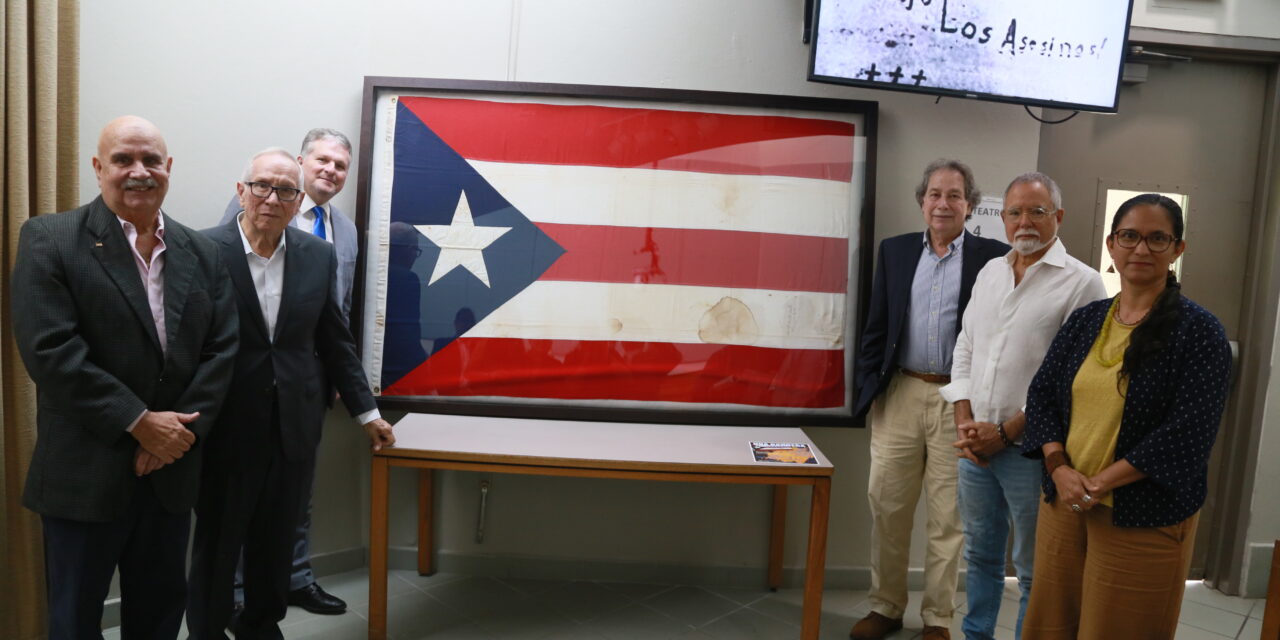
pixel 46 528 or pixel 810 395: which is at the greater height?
pixel 810 395

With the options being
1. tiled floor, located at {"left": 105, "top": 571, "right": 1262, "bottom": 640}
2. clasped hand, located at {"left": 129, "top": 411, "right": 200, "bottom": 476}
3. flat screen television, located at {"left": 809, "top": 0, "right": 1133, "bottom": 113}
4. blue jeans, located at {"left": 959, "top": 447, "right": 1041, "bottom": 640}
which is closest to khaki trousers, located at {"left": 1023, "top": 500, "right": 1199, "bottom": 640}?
blue jeans, located at {"left": 959, "top": 447, "right": 1041, "bottom": 640}

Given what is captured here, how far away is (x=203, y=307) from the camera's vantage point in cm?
212

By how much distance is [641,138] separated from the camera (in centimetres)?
326

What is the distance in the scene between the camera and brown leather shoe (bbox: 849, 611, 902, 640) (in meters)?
2.95

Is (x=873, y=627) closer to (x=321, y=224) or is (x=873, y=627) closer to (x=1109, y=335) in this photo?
(x=1109, y=335)

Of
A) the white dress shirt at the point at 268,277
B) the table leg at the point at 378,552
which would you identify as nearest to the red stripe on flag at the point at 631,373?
the table leg at the point at 378,552

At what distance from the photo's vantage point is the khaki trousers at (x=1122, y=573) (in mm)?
1887

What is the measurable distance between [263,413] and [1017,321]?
214 centimetres

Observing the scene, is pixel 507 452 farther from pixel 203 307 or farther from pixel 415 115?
pixel 415 115

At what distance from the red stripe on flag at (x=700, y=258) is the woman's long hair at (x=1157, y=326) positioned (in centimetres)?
143

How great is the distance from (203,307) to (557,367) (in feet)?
4.66

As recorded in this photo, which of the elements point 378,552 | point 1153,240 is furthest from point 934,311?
point 378,552

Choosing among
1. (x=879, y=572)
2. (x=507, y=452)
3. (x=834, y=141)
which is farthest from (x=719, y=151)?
(x=879, y=572)

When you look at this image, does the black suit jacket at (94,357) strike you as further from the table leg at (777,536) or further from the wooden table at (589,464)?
the table leg at (777,536)
